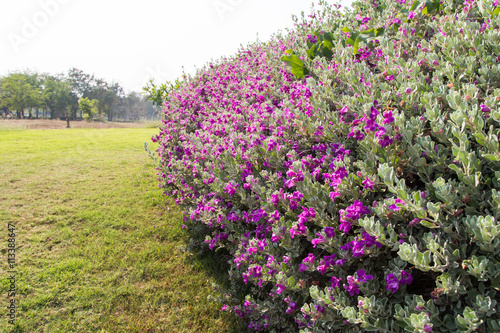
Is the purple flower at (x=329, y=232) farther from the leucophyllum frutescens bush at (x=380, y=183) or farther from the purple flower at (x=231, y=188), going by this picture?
the purple flower at (x=231, y=188)

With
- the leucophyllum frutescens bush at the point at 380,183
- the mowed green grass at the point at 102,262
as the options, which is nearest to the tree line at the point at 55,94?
the mowed green grass at the point at 102,262

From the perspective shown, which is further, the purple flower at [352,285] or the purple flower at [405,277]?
the purple flower at [352,285]

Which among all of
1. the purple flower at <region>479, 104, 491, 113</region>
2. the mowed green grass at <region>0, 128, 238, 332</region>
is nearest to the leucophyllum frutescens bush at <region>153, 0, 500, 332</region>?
the purple flower at <region>479, 104, 491, 113</region>

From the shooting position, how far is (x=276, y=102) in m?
3.92

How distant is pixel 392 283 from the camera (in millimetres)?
1711

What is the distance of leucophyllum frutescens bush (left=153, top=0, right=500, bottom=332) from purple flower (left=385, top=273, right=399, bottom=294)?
0.01 m

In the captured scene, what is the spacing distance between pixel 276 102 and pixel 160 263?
3086 mm

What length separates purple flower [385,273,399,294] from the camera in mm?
1701

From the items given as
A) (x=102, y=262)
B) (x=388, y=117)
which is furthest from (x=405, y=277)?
(x=102, y=262)

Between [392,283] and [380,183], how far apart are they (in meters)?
0.61

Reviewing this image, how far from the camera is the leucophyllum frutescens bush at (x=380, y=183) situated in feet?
5.25

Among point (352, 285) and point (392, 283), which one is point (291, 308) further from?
point (392, 283)

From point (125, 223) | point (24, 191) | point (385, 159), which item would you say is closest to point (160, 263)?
point (125, 223)

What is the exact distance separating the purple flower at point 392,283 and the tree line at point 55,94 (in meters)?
68.5
